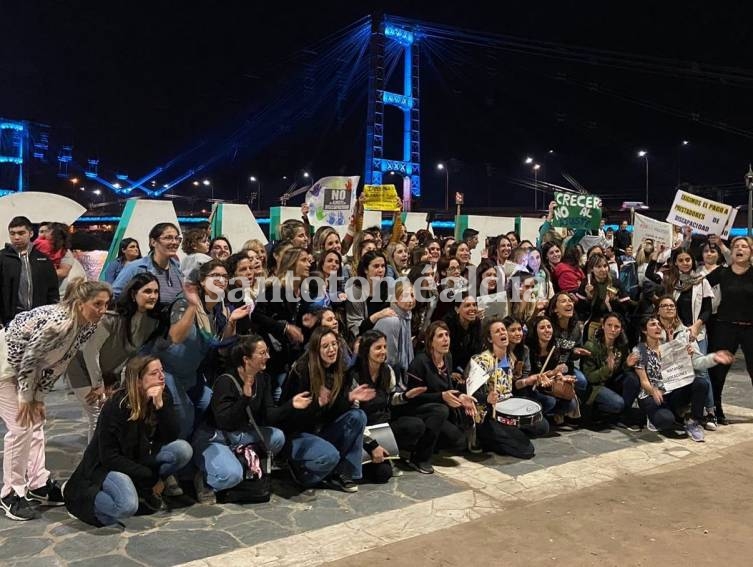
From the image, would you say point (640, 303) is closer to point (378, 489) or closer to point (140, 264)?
point (378, 489)

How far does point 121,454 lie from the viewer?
3.88 meters

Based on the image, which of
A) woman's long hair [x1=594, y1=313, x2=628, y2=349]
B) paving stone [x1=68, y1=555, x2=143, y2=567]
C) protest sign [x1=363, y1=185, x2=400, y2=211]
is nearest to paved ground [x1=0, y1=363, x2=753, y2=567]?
paving stone [x1=68, y1=555, x2=143, y2=567]

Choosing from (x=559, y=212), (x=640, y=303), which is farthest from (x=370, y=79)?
(x=640, y=303)

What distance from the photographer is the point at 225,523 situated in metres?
3.93

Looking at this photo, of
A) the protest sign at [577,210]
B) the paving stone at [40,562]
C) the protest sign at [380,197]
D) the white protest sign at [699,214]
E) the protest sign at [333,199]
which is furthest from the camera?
the protest sign at [380,197]

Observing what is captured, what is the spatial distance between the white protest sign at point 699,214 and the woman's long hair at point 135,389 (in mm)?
8276

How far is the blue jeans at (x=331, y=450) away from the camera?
14.5 feet

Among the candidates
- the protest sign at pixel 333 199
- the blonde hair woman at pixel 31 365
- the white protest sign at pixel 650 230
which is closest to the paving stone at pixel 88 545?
the blonde hair woman at pixel 31 365

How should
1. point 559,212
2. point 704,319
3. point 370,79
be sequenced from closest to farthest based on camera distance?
point 704,319
point 559,212
point 370,79

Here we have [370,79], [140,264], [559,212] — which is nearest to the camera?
[140,264]

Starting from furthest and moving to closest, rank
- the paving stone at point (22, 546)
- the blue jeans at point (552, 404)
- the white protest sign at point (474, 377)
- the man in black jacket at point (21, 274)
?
the blue jeans at point (552, 404) → the man in black jacket at point (21, 274) → the white protest sign at point (474, 377) → the paving stone at point (22, 546)

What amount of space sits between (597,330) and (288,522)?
3642mm

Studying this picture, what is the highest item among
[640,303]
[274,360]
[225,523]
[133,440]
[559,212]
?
[559,212]

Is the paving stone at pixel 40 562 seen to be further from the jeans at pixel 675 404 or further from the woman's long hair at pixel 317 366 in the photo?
the jeans at pixel 675 404
